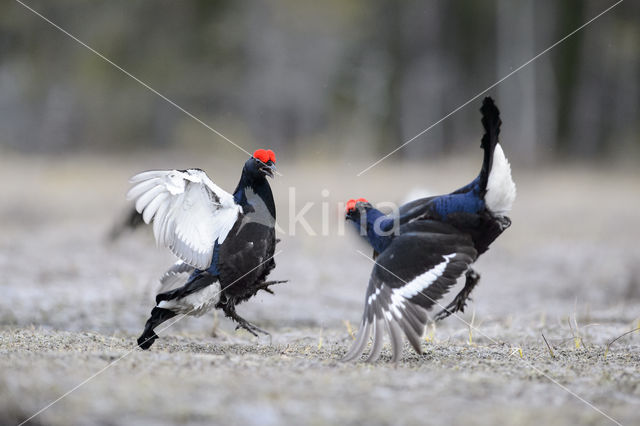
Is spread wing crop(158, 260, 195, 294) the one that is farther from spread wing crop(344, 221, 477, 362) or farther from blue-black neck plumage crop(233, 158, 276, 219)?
spread wing crop(344, 221, 477, 362)

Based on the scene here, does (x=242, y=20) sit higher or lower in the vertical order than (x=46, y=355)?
higher

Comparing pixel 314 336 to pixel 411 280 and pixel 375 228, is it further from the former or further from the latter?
pixel 411 280

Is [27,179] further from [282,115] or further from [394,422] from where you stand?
[394,422]

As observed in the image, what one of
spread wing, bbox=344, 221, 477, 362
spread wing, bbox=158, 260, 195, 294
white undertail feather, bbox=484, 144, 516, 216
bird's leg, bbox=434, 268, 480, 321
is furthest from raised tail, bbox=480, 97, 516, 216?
spread wing, bbox=158, 260, 195, 294

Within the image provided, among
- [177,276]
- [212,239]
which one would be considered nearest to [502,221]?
[212,239]

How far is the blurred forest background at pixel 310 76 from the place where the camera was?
20469 millimetres

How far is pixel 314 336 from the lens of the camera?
514 cm

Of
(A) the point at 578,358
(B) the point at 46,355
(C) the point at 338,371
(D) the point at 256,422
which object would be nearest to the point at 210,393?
(D) the point at 256,422

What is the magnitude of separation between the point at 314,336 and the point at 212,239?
1.17 metres

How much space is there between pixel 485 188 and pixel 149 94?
21.4m

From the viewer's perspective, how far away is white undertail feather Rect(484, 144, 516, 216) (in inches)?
176

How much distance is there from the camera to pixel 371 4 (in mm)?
21562

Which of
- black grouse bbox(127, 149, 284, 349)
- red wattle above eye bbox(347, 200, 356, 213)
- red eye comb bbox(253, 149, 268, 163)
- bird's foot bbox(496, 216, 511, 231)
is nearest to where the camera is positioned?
black grouse bbox(127, 149, 284, 349)

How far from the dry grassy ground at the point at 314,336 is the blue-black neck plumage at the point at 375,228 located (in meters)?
0.75
